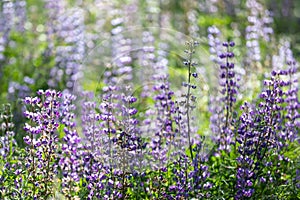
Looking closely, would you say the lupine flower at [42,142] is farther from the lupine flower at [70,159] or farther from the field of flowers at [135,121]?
the lupine flower at [70,159]

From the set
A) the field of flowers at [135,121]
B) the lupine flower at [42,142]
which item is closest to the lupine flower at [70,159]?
the field of flowers at [135,121]

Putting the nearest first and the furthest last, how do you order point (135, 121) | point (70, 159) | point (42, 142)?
point (42, 142)
point (135, 121)
point (70, 159)

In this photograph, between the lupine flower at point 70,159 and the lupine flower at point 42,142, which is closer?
the lupine flower at point 42,142

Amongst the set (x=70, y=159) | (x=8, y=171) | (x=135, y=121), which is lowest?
(x=8, y=171)

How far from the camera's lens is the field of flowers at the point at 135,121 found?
134 inches

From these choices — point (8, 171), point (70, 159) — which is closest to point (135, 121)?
point (70, 159)

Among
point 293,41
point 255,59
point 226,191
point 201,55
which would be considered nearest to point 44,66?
point 201,55

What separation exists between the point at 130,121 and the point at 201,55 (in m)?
2.82

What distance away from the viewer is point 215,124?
4.40 meters

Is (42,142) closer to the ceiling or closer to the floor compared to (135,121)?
closer to the floor

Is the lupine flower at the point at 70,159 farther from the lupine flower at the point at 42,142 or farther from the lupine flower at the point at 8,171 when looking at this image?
the lupine flower at the point at 8,171

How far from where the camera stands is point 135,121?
3416 mm

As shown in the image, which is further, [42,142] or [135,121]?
[135,121]

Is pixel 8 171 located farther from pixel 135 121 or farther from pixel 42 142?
pixel 135 121
